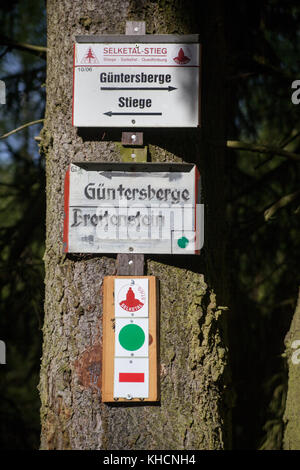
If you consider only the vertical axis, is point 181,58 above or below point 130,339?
above

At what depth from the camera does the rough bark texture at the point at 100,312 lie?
1.59m

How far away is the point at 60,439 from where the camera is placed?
1601 millimetres

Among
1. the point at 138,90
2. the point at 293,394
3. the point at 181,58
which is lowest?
the point at 293,394

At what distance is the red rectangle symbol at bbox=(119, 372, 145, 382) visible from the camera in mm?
1595

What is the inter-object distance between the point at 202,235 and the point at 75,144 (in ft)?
1.72

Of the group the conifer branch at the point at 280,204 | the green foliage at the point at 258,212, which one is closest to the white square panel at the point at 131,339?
the conifer branch at the point at 280,204

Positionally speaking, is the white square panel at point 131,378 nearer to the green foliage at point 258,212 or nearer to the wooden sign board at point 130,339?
the wooden sign board at point 130,339

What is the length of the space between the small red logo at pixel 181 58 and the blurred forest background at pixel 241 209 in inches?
Answer: 58.7

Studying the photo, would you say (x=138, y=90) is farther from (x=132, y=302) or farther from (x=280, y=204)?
(x=280, y=204)

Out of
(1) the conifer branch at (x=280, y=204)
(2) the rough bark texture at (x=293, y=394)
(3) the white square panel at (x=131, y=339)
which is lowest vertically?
(2) the rough bark texture at (x=293, y=394)

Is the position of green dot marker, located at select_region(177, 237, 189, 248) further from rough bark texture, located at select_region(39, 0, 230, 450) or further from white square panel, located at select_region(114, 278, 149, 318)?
white square panel, located at select_region(114, 278, 149, 318)

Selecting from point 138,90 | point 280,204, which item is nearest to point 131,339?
point 138,90

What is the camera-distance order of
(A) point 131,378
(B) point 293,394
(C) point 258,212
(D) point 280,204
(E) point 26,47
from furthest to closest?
1. (C) point 258,212
2. (E) point 26,47
3. (D) point 280,204
4. (B) point 293,394
5. (A) point 131,378

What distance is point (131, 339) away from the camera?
161 centimetres
